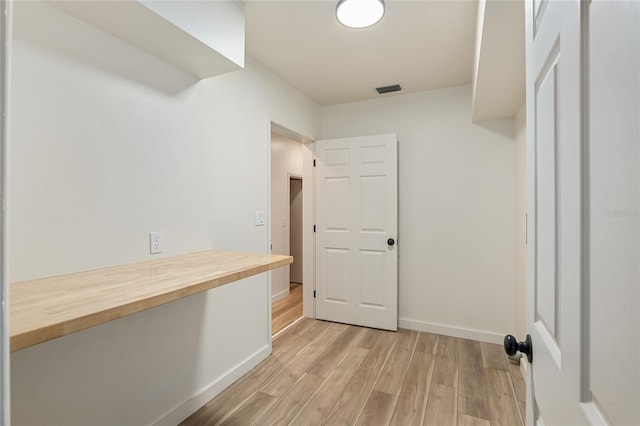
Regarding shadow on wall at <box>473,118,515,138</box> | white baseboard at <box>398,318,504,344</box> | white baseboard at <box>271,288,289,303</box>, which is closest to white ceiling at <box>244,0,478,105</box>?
shadow on wall at <box>473,118,515,138</box>

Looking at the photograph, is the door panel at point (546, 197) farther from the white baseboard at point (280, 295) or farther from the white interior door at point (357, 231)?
the white baseboard at point (280, 295)

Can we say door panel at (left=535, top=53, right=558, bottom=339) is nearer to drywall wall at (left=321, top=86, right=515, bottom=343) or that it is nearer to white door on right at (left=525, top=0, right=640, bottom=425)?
white door on right at (left=525, top=0, right=640, bottom=425)

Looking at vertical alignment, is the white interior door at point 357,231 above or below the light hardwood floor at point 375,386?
above

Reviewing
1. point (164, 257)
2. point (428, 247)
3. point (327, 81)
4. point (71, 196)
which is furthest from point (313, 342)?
point (327, 81)

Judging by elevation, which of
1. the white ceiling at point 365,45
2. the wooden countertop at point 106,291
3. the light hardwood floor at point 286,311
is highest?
the white ceiling at point 365,45

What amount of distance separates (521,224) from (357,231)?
4.96 ft

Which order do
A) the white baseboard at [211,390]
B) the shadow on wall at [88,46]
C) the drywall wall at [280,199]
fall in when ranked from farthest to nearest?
the drywall wall at [280,199] → the white baseboard at [211,390] → the shadow on wall at [88,46]

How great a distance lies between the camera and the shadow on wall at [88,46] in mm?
1226

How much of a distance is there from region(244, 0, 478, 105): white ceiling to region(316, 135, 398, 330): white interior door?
67 centimetres

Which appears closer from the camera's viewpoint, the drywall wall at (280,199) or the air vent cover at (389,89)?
the air vent cover at (389,89)

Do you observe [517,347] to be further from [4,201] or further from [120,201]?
[120,201]

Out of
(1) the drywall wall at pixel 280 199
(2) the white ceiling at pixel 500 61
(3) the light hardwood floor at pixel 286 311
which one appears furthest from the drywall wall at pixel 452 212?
(1) the drywall wall at pixel 280 199

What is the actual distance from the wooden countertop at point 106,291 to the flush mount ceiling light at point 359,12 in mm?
1507

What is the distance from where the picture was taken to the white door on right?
1.25ft
